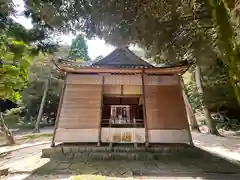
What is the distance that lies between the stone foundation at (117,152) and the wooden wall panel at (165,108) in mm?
679

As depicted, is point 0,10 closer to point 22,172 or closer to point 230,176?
point 22,172

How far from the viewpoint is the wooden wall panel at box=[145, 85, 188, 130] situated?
6883 millimetres

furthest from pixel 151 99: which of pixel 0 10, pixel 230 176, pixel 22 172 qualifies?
pixel 0 10

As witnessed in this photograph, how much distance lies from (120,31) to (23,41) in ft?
15.8

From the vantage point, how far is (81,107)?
695cm

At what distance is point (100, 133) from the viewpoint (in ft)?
22.3

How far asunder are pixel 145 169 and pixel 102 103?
275 centimetres

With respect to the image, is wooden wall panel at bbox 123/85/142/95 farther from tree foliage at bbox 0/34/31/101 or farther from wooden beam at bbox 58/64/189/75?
tree foliage at bbox 0/34/31/101

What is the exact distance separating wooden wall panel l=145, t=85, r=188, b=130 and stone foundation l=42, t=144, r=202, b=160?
68 cm

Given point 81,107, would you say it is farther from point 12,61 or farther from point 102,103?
point 12,61

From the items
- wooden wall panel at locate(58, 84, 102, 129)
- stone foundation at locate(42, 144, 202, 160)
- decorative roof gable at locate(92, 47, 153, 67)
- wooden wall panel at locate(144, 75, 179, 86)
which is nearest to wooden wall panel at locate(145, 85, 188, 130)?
wooden wall panel at locate(144, 75, 179, 86)

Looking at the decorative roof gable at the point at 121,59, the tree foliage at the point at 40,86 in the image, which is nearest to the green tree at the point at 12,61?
the decorative roof gable at the point at 121,59

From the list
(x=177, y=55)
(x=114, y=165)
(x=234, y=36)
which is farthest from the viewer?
(x=177, y=55)

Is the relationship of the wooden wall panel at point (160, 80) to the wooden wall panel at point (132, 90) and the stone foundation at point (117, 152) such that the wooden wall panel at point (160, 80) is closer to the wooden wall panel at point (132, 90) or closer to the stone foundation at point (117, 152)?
the wooden wall panel at point (132, 90)
